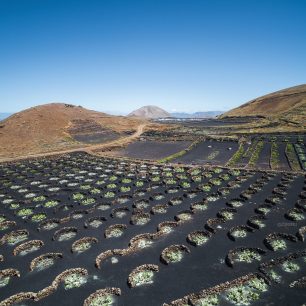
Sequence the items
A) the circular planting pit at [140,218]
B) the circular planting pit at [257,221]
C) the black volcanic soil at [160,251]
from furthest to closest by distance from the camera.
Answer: the circular planting pit at [140,218]
the circular planting pit at [257,221]
the black volcanic soil at [160,251]

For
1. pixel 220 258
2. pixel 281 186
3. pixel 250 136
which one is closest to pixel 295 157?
pixel 281 186

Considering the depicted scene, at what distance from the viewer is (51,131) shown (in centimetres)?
11931

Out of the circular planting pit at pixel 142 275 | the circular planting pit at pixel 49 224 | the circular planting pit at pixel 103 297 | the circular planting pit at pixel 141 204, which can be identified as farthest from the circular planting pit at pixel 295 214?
the circular planting pit at pixel 49 224

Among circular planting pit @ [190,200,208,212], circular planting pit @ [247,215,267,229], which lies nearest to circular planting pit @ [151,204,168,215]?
circular planting pit @ [190,200,208,212]

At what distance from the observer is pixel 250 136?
100312 mm

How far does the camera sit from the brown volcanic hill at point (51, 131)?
9719cm

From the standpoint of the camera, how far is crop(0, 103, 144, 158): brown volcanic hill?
319 ft

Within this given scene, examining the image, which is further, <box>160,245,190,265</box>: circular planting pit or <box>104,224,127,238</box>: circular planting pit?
<box>104,224,127,238</box>: circular planting pit

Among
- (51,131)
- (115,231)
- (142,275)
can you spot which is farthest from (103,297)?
(51,131)

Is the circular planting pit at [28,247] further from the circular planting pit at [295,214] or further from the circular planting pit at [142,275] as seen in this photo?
the circular planting pit at [295,214]

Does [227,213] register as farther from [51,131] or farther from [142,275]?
[51,131]

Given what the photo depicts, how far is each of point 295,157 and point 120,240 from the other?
5130 centimetres

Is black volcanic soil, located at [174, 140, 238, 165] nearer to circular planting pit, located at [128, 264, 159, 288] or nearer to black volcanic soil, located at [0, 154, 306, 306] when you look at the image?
black volcanic soil, located at [0, 154, 306, 306]

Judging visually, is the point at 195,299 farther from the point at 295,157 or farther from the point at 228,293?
the point at 295,157
